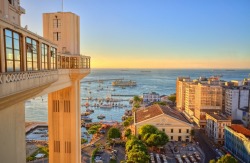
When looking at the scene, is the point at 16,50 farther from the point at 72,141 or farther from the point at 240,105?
the point at 240,105

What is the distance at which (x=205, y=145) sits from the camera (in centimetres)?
2589

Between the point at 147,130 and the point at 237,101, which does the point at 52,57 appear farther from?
the point at 237,101

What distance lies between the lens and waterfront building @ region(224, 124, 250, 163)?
20.4 meters

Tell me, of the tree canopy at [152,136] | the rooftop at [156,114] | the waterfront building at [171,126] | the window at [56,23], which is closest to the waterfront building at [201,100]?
the rooftop at [156,114]

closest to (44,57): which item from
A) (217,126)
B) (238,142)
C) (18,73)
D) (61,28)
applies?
(18,73)

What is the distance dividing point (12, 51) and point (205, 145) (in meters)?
25.0

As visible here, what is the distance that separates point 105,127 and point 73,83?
895 inches

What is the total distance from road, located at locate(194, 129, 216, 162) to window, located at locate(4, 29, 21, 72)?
68.0ft

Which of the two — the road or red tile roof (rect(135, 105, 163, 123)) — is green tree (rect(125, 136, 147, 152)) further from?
red tile roof (rect(135, 105, 163, 123))

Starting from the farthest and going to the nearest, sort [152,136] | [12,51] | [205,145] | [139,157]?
1. [205,145]
2. [152,136]
3. [139,157]
4. [12,51]

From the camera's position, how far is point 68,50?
10844 millimetres

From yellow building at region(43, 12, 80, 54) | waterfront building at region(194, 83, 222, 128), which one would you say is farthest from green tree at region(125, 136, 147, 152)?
waterfront building at region(194, 83, 222, 128)

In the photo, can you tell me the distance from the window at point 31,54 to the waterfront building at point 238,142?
19677mm

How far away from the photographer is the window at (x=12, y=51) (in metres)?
4.20
